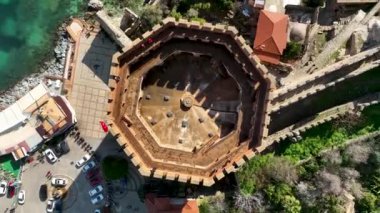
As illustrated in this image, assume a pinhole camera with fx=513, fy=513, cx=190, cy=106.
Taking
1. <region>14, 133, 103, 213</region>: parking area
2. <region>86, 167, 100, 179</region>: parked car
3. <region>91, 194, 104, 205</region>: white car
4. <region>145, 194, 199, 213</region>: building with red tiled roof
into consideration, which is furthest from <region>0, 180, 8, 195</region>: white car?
<region>145, 194, 199, 213</region>: building with red tiled roof

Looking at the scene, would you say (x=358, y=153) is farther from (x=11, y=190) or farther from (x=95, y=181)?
(x=11, y=190)

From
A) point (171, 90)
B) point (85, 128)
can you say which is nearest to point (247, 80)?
point (171, 90)

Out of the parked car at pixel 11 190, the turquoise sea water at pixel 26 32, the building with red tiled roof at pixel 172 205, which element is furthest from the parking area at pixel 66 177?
the turquoise sea water at pixel 26 32

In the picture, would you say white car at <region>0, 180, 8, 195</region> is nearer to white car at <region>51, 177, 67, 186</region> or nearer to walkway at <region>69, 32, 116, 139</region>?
white car at <region>51, 177, 67, 186</region>

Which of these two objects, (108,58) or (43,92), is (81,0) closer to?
(108,58)

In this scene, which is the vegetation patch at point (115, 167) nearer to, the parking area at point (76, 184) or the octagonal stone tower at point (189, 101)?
the parking area at point (76, 184)

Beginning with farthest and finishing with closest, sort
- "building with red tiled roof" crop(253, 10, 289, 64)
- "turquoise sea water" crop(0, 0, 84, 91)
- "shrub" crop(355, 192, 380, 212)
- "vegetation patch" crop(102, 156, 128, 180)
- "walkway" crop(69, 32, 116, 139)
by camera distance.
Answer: "turquoise sea water" crop(0, 0, 84, 91), "walkway" crop(69, 32, 116, 139), "vegetation patch" crop(102, 156, 128, 180), "shrub" crop(355, 192, 380, 212), "building with red tiled roof" crop(253, 10, 289, 64)
